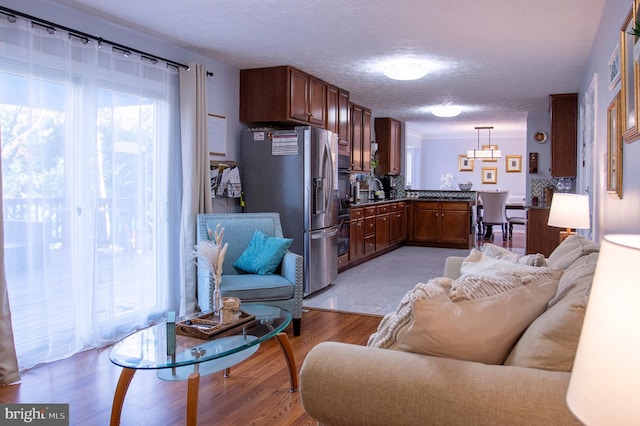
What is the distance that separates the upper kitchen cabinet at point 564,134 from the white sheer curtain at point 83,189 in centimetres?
466

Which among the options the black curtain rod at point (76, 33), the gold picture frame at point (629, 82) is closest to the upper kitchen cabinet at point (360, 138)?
the black curtain rod at point (76, 33)

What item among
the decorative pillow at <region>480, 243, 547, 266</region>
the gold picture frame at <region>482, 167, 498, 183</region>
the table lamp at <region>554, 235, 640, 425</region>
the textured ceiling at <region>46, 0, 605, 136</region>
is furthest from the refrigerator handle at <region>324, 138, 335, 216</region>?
the gold picture frame at <region>482, 167, 498, 183</region>

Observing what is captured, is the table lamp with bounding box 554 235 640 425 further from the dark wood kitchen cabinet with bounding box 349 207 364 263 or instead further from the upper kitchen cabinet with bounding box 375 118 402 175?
the upper kitchen cabinet with bounding box 375 118 402 175

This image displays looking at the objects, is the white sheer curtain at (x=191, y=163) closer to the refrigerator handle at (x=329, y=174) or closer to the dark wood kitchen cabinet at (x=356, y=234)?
the refrigerator handle at (x=329, y=174)

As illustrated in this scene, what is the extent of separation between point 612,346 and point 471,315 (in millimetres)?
781

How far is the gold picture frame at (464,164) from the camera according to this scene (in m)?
12.8

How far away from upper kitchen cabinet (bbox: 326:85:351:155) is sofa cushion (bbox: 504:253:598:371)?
460 cm

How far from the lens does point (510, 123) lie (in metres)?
10.1

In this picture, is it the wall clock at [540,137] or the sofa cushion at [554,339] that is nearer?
the sofa cushion at [554,339]

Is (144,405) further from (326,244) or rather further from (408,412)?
(326,244)

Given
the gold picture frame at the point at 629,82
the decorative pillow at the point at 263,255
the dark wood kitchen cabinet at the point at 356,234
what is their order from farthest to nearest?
1. the dark wood kitchen cabinet at the point at 356,234
2. the decorative pillow at the point at 263,255
3. the gold picture frame at the point at 629,82

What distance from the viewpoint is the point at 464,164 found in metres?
12.9

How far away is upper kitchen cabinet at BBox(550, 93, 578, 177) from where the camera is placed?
251 inches

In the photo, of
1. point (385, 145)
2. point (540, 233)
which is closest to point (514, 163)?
point (385, 145)
